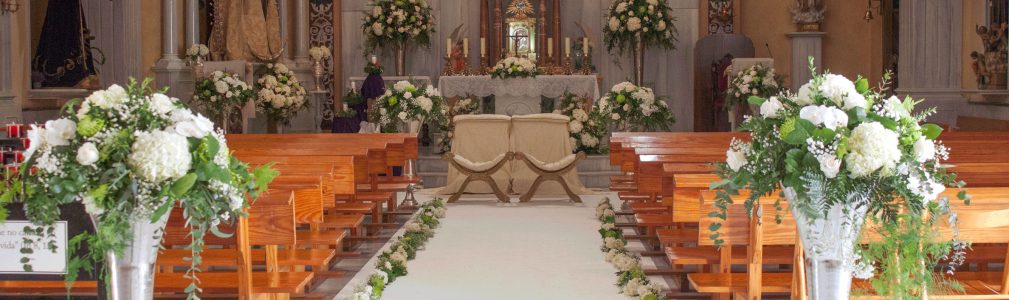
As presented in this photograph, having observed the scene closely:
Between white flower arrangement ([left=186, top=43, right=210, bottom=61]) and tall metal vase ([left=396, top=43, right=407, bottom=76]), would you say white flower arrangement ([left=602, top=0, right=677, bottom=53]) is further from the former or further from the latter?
white flower arrangement ([left=186, top=43, right=210, bottom=61])

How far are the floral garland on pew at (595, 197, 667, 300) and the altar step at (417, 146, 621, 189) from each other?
3.53 m

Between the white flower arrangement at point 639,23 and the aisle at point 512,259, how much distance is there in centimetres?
593

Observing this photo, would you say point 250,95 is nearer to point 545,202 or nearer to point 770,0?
point 545,202

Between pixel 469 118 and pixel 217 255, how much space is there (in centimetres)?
709

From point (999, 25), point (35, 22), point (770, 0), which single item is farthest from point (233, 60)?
point (999, 25)

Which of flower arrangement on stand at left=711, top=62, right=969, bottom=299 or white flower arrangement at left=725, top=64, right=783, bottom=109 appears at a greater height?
white flower arrangement at left=725, top=64, right=783, bottom=109

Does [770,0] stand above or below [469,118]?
above

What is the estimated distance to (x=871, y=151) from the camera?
3.64 m

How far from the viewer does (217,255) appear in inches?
238

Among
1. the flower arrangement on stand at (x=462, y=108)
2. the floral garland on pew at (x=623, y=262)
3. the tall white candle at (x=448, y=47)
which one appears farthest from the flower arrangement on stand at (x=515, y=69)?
the floral garland on pew at (x=623, y=262)

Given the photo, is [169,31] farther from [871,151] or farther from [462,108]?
[871,151]

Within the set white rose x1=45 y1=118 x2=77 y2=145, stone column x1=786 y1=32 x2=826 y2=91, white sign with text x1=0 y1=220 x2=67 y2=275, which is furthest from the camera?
stone column x1=786 y1=32 x2=826 y2=91

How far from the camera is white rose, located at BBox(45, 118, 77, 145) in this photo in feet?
12.0

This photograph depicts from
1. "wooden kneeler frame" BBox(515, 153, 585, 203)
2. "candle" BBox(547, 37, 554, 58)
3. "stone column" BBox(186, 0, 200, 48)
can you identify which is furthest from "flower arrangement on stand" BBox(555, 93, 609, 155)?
"stone column" BBox(186, 0, 200, 48)
